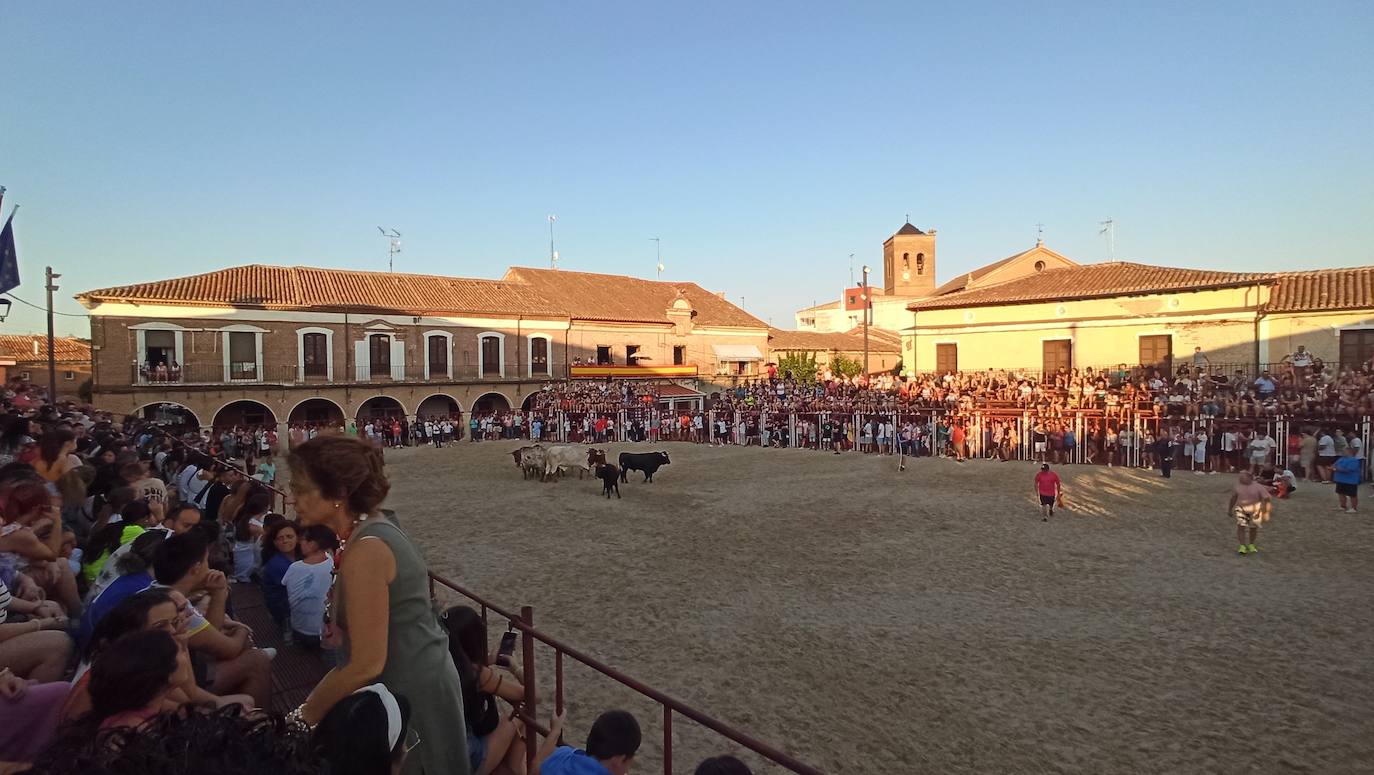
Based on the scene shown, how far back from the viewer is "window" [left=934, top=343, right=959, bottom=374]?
3172cm

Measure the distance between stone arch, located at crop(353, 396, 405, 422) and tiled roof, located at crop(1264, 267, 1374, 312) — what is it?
35361mm

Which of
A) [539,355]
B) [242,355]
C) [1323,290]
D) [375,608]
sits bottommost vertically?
[375,608]

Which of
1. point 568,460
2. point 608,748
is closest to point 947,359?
point 568,460

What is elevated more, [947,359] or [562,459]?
[947,359]

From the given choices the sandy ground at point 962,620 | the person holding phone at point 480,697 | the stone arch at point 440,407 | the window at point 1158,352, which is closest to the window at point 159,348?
the stone arch at point 440,407

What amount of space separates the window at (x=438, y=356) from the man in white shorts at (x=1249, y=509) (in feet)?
108

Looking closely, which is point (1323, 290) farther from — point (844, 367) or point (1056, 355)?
point (844, 367)

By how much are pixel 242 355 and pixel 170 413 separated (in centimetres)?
373

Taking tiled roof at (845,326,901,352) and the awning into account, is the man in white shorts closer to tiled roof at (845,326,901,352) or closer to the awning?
the awning

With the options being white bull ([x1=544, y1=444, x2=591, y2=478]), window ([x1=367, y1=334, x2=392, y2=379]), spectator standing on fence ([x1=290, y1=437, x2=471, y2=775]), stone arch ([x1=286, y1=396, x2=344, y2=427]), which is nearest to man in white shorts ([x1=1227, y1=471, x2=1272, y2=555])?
spectator standing on fence ([x1=290, y1=437, x2=471, y2=775])

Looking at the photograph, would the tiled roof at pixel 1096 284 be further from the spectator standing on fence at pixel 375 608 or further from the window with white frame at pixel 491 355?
the spectator standing on fence at pixel 375 608

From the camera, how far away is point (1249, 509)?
10.3m

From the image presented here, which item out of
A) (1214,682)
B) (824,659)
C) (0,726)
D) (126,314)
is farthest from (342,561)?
(126,314)

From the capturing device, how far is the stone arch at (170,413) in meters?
29.9
